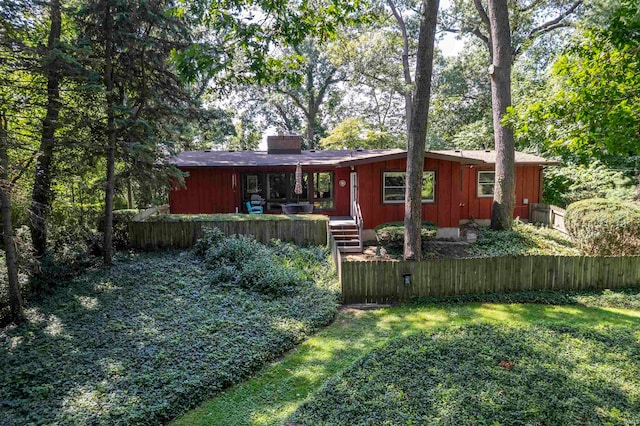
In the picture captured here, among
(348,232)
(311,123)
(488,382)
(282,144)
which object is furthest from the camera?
(311,123)

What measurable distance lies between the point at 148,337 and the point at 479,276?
6.93m

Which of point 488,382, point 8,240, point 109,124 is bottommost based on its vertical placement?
point 488,382

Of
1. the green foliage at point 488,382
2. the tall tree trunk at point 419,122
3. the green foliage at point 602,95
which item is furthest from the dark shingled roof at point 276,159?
the green foliage at point 488,382

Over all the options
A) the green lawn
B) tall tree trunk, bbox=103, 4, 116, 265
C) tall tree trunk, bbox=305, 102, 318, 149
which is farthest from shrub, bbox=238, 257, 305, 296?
tall tree trunk, bbox=305, 102, 318, 149

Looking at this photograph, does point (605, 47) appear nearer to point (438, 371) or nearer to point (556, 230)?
point (438, 371)

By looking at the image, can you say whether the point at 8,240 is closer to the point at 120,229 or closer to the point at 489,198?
the point at 120,229

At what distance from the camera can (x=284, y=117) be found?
33938 millimetres

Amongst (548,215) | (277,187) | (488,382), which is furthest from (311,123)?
(488,382)

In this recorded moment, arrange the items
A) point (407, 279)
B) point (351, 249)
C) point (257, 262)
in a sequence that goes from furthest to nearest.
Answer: point (351, 249) → point (257, 262) → point (407, 279)

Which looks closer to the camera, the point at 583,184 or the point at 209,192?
the point at 209,192

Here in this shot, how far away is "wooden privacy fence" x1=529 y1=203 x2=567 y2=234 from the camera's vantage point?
49.8 feet

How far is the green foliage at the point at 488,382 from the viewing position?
165 inches

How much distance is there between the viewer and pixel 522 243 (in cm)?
1294

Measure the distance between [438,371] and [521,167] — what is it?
14793 millimetres
